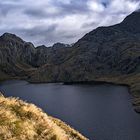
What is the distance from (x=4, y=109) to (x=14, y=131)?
2151 mm

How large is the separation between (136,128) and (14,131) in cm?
17247

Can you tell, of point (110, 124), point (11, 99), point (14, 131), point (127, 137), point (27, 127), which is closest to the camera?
point (14, 131)

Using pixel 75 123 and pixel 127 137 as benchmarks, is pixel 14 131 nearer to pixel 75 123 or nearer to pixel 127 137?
pixel 127 137

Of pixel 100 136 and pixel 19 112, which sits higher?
pixel 19 112

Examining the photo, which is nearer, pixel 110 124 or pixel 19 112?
pixel 19 112

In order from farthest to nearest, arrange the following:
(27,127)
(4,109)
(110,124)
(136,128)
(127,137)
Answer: (110,124) → (136,128) → (127,137) → (4,109) → (27,127)

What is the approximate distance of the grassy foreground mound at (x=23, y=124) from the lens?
39.0ft

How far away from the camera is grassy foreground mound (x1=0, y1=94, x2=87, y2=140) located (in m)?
11.9

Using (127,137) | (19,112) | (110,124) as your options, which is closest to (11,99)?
(19,112)

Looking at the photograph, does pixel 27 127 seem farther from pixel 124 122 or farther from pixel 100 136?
pixel 124 122

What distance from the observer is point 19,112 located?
1437 centimetres

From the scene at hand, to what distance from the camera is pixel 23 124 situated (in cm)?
1296

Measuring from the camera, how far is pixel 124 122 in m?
196

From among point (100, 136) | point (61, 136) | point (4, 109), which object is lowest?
point (100, 136)
